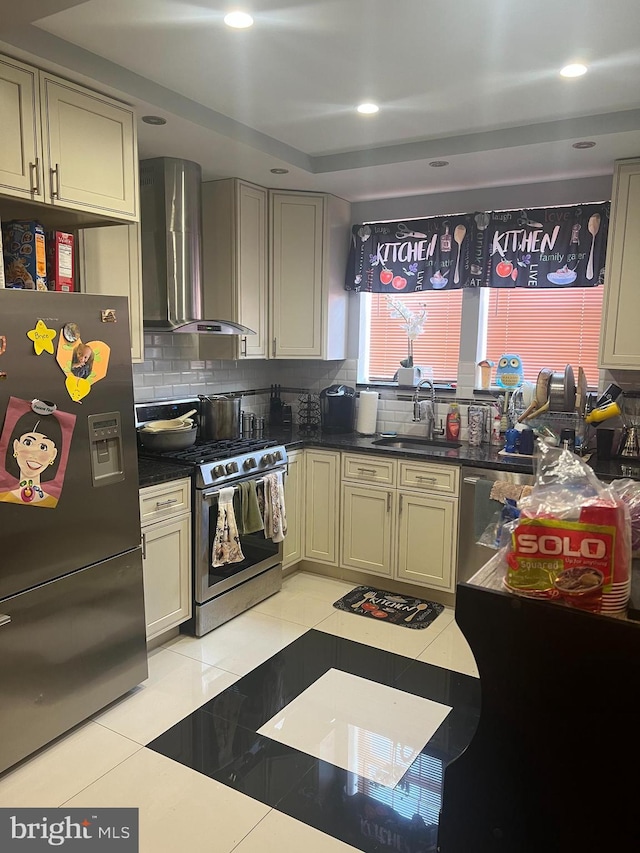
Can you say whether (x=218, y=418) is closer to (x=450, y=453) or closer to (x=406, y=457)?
(x=406, y=457)

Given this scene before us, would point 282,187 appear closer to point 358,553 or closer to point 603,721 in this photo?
point 358,553

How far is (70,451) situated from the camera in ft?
7.92

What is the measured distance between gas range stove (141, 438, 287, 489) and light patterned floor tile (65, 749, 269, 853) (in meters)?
1.33

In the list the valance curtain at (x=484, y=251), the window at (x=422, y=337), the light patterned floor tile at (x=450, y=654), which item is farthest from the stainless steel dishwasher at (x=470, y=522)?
the valance curtain at (x=484, y=251)

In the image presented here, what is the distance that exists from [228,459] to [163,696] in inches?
46.8

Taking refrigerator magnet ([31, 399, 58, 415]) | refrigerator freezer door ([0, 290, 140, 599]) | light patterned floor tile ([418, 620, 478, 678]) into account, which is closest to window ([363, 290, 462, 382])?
light patterned floor tile ([418, 620, 478, 678])

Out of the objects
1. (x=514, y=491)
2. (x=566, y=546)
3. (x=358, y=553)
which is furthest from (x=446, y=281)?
(x=566, y=546)

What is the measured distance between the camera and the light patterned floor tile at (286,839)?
1.99 meters

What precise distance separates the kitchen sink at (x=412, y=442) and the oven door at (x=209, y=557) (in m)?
1.01

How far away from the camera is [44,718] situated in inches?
95.3

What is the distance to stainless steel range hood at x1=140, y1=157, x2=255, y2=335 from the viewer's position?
342 centimetres

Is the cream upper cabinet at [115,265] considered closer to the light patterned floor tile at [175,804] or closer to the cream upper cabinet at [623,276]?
the light patterned floor tile at [175,804]

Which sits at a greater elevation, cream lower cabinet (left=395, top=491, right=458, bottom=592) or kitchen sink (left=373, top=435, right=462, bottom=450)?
kitchen sink (left=373, top=435, right=462, bottom=450)

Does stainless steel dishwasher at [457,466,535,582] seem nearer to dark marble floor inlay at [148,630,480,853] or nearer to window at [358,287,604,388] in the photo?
dark marble floor inlay at [148,630,480,853]
